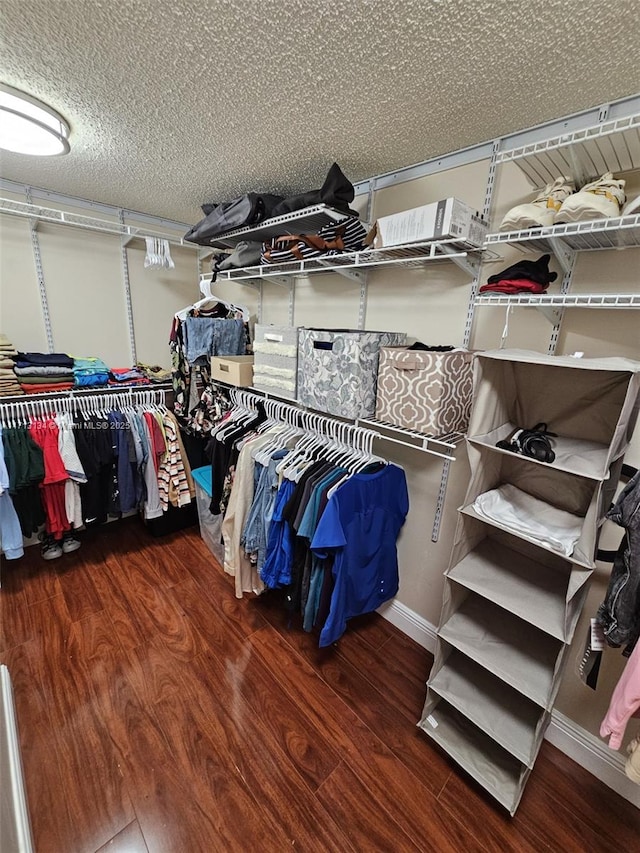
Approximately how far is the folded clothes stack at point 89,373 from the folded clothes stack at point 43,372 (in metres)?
0.04

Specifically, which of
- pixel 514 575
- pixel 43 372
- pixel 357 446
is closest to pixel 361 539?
pixel 357 446

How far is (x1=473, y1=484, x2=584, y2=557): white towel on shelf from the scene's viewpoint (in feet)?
3.59

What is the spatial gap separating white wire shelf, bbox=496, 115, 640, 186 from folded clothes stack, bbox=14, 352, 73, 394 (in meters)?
2.57

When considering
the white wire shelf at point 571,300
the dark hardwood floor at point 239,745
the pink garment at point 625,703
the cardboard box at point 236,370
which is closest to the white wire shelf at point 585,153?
the white wire shelf at point 571,300

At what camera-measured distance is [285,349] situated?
176 centimetres

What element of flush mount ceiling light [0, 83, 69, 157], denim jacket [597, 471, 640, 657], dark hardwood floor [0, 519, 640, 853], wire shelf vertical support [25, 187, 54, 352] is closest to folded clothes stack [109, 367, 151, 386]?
wire shelf vertical support [25, 187, 54, 352]

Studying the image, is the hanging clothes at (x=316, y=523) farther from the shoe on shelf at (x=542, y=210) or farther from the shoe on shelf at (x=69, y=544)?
the shoe on shelf at (x=69, y=544)

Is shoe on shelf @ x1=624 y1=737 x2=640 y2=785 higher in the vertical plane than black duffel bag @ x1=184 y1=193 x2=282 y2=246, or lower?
lower

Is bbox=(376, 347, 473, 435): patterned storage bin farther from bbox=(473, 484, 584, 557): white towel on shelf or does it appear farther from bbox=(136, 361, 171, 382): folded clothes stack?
bbox=(136, 361, 171, 382): folded clothes stack

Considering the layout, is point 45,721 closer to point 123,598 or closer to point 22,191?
point 123,598

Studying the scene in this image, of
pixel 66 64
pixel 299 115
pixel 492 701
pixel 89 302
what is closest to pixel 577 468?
pixel 492 701

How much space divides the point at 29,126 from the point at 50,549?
241 centimetres

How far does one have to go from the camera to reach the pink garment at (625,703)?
90 cm

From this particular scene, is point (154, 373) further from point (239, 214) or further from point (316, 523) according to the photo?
point (316, 523)
